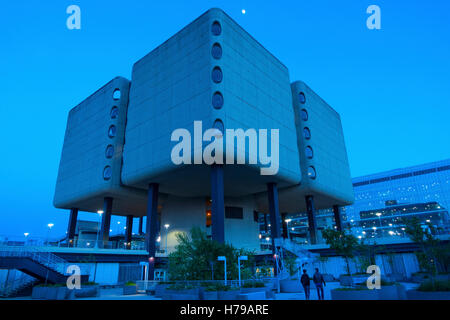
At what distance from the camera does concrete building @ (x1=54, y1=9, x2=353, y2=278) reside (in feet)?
129

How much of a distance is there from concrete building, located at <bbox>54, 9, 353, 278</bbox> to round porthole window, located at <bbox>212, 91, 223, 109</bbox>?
0.13 meters

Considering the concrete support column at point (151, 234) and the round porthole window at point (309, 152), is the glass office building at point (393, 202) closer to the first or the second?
the round porthole window at point (309, 152)

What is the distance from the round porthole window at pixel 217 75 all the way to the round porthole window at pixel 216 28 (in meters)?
5.70

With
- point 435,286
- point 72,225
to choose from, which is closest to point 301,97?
point 435,286

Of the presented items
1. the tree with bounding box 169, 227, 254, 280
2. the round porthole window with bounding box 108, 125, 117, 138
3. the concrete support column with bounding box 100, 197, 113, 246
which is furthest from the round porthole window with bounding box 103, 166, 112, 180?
the tree with bounding box 169, 227, 254, 280

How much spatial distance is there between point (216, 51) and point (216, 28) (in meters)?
3.66

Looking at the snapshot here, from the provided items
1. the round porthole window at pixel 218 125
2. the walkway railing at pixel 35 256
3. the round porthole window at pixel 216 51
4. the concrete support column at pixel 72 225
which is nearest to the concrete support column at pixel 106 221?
the concrete support column at pixel 72 225

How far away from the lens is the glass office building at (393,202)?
375 feet

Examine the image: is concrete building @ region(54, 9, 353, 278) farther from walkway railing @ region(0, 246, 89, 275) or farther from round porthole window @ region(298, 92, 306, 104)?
walkway railing @ region(0, 246, 89, 275)

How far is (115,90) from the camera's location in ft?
178

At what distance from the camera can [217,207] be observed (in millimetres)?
37312

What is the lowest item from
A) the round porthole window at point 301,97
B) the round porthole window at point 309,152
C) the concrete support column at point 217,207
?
the concrete support column at point 217,207

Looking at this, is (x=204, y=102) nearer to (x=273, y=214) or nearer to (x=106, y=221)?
(x=273, y=214)

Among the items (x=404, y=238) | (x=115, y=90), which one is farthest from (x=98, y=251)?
(x=404, y=238)
